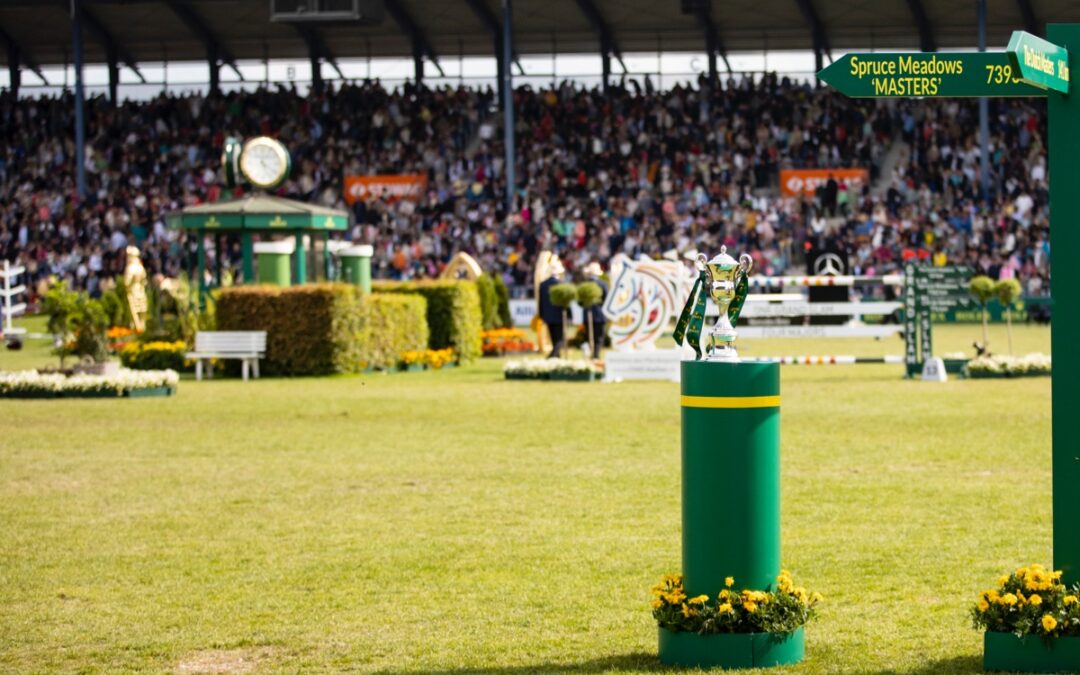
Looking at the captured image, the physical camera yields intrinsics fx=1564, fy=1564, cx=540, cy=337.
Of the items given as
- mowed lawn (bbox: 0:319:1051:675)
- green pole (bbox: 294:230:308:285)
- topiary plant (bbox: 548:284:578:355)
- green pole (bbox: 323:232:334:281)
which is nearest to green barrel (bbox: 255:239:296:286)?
green pole (bbox: 294:230:308:285)

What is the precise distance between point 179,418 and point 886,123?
3516 cm

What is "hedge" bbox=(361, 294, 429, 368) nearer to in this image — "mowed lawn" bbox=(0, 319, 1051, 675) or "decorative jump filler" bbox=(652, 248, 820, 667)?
"mowed lawn" bbox=(0, 319, 1051, 675)

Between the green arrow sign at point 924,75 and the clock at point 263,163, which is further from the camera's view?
the clock at point 263,163

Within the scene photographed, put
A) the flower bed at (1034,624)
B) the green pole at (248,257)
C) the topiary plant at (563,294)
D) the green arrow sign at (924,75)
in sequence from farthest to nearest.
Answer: the green pole at (248,257) → the topiary plant at (563,294) → the flower bed at (1034,624) → the green arrow sign at (924,75)

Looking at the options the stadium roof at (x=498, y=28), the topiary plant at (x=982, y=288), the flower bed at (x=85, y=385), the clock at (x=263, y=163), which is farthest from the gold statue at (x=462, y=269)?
the stadium roof at (x=498, y=28)

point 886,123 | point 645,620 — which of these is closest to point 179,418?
point 645,620

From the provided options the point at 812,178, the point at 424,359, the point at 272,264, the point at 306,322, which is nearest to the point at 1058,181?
the point at 306,322

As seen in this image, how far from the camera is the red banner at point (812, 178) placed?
1877 inches

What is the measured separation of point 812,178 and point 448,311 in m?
21.3

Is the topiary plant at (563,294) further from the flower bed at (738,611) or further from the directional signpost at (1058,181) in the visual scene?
the directional signpost at (1058,181)

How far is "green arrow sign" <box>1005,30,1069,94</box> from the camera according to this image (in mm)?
5805

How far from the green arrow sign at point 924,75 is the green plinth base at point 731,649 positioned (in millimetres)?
2313

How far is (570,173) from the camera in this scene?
4981 cm

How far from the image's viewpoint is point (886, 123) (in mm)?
49688
